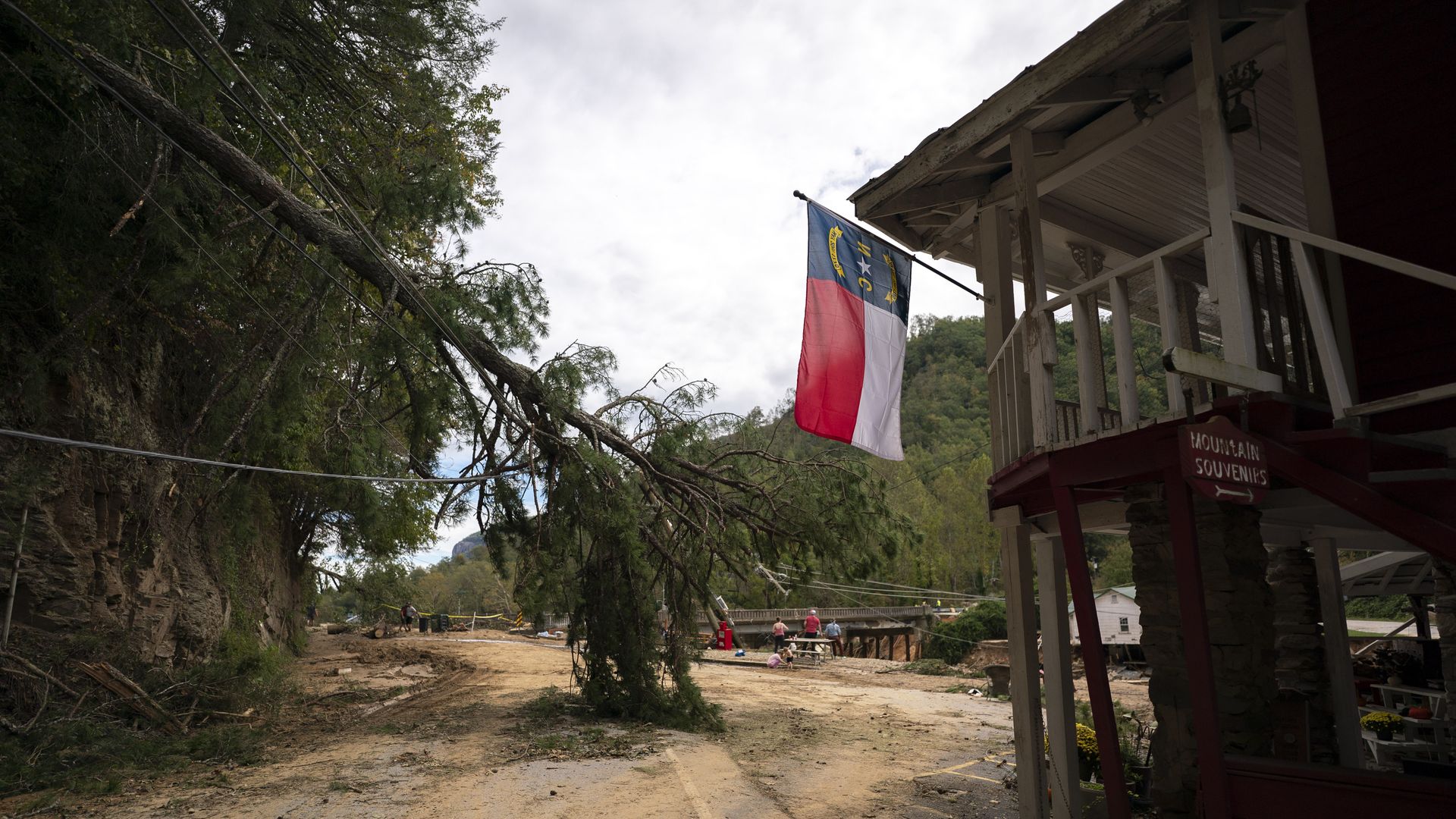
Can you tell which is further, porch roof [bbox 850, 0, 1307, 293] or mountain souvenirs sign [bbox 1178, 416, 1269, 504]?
porch roof [bbox 850, 0, 1307, 293]

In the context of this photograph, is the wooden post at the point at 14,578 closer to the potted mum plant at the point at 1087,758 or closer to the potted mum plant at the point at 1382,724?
the potted mum plant at the point at 1087,758

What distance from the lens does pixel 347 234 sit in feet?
33.0

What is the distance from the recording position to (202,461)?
18.8 ft

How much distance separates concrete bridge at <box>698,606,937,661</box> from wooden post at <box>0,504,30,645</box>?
28692mm

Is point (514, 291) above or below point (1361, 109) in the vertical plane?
above

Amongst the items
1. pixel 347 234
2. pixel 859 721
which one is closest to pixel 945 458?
pixel 859 721

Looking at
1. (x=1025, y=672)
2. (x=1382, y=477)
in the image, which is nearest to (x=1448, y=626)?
(x=1025, y=672)

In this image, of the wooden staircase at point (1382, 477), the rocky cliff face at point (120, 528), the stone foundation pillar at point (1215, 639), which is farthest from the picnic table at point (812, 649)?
the wooden staircase at point (1382, 477)

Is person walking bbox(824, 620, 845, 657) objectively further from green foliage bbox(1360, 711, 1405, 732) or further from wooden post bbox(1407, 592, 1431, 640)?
green foliage bbox(1360, 711, 1405, 732)

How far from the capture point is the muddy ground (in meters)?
7.23

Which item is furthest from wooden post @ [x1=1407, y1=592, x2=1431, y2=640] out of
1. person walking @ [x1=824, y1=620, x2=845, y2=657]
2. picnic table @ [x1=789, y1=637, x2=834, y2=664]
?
person walking @ [x1=824, y1=620, x2=845, y2=657]

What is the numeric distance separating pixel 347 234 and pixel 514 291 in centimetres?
199

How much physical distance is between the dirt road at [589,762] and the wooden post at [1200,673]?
345cm

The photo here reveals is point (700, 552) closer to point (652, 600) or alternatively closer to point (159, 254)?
point (652, 600)
